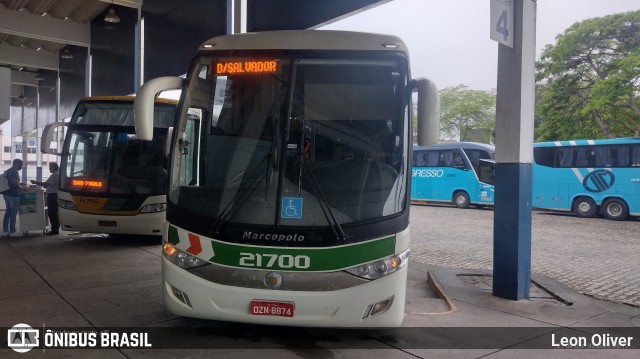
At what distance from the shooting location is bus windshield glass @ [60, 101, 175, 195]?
9.62 m

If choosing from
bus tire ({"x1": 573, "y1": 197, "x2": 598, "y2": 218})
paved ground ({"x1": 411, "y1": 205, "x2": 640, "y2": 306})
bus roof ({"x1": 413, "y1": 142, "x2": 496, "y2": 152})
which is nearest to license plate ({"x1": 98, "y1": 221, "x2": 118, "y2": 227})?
paved ground ({"x1": 411, "y1": 205, "x2": 640, "y2": 306})

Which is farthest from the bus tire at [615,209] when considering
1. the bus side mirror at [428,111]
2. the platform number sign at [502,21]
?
the bus side mirror at [428,111]

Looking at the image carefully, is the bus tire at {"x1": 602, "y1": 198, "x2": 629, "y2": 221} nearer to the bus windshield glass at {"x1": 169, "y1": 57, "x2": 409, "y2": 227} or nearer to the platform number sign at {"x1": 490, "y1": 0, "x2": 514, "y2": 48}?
the platform number sign at {"x1": 490, "y1": 0, "x2": 514, "y2": 48}

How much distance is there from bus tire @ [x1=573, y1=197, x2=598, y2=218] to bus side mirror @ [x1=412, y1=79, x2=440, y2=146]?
1631 cm

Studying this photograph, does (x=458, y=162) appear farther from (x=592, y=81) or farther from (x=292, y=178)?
(x=292, y=178)

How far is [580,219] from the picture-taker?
1786 cm

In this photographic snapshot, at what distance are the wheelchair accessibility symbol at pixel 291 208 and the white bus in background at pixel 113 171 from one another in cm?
585

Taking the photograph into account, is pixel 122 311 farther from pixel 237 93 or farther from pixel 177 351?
pixel 237 93

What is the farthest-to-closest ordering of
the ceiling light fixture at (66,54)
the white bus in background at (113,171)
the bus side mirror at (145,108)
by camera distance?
the ceiling light fixture at (66,54)
the white bus in background at (113,171)
the bus side mirror at (145,108)

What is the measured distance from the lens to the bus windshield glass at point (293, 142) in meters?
4.27

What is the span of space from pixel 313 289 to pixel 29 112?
40.1 m

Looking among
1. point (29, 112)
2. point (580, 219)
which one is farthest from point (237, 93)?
point (29, 112)

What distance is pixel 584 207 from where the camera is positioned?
18312mm

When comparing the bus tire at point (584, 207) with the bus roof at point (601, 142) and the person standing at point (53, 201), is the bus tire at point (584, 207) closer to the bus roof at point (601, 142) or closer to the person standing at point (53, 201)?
the bus roof at point (601, 142)
